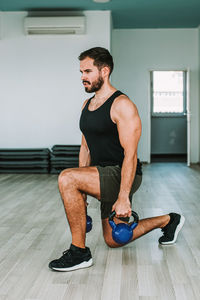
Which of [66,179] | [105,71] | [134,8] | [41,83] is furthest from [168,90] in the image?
[66,179]

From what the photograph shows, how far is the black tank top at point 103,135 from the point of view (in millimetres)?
2217

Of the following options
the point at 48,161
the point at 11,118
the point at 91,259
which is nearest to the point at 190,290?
the point at 91,259

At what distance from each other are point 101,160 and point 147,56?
6167 millimetres

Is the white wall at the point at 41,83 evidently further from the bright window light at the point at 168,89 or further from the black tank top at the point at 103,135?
the black tank top at the point at 103,135

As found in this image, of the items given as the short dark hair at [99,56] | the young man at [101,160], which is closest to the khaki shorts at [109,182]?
the young man at [101,160]

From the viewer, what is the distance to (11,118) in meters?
6.70

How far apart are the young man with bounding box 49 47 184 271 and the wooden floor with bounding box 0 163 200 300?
0.17 meters

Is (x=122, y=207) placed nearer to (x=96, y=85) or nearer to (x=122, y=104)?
(x=122, y=104)

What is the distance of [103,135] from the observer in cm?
226

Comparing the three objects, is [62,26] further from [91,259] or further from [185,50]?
[91,259]

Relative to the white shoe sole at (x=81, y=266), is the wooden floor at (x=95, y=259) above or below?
below

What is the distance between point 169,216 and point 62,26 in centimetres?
463

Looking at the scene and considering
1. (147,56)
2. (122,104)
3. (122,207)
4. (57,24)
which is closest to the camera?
(122,207)

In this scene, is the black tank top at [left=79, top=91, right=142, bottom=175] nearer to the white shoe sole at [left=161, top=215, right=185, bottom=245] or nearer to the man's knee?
the man's knee
